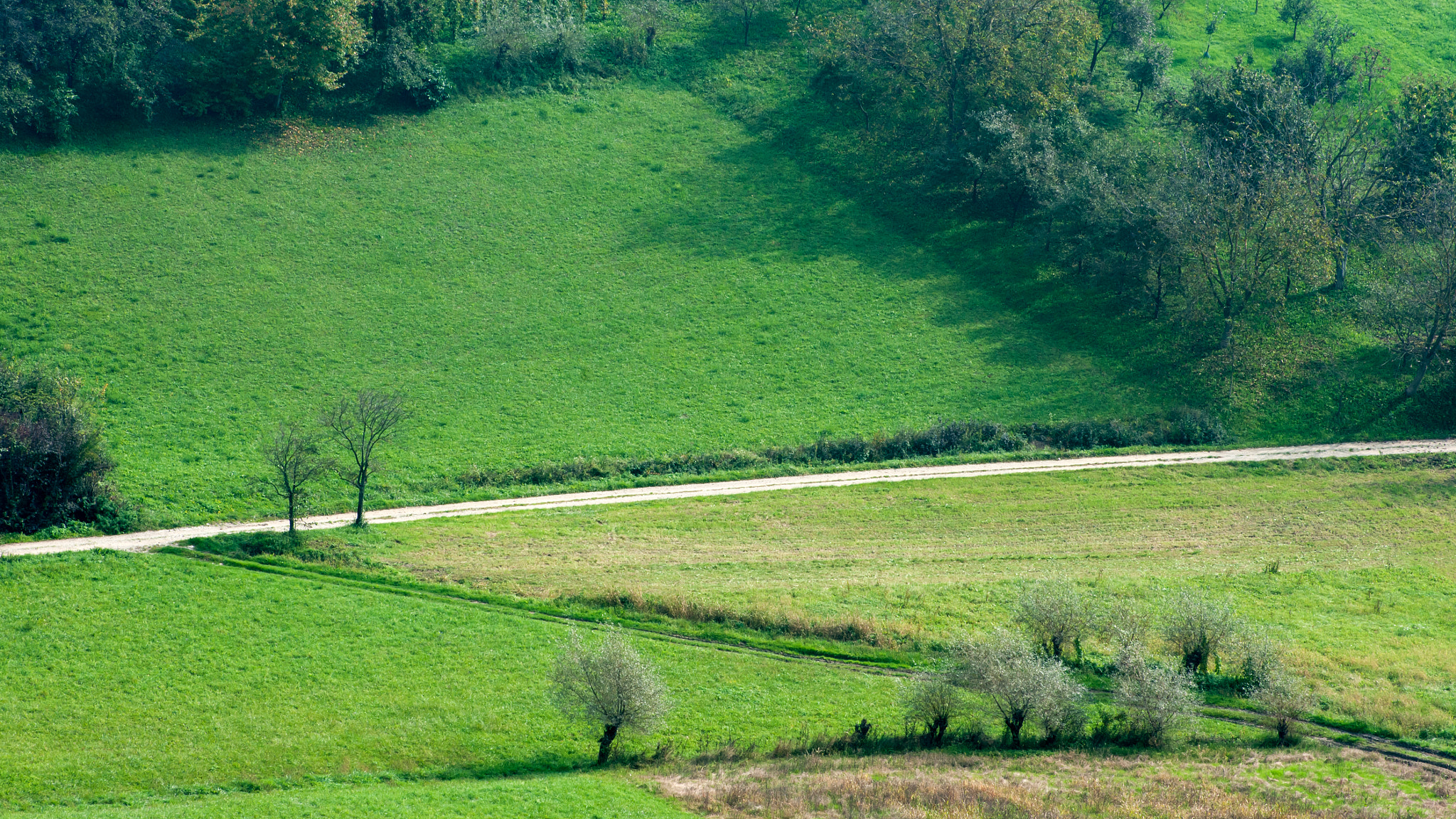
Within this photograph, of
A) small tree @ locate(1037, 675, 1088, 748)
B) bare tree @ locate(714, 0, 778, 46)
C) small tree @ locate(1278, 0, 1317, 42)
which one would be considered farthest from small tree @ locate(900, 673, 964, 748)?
small tree @ locate(1278, 0, 1317, 42)

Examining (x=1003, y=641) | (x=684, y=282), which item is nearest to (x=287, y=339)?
(x=684, y=282)

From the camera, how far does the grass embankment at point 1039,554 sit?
167 feet

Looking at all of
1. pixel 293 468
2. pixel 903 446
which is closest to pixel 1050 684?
pixel 903 446

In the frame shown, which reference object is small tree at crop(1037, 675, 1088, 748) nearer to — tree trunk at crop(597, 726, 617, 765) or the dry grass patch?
the dry grass patch

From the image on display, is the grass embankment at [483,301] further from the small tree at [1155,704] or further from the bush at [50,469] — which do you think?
the small tree at [1155,704]

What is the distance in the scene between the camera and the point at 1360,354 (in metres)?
79.1

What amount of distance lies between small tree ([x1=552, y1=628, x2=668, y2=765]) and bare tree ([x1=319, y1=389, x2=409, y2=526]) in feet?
67.3

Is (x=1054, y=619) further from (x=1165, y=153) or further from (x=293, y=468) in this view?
(x=1165, y=153)

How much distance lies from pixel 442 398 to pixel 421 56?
36.5 m

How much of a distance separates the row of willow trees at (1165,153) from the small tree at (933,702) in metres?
45.9

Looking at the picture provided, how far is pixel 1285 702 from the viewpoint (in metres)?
43.8

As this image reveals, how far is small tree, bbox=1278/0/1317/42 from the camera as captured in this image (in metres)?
111

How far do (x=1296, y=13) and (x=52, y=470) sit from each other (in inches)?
4369

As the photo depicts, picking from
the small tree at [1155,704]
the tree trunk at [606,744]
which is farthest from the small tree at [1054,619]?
the tree trunk at [606,744]
